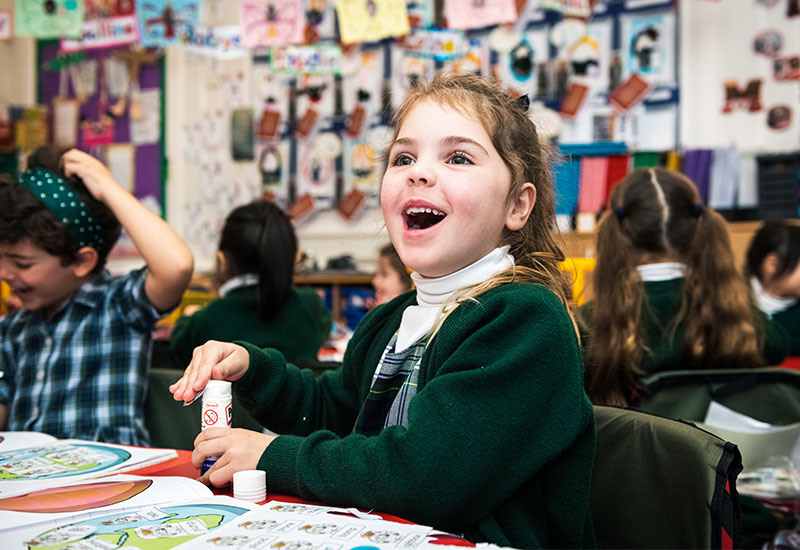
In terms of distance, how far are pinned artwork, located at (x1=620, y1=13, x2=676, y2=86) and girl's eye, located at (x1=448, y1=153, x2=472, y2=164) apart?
4.09m

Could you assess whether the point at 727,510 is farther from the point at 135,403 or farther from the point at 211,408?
the point at 135,403

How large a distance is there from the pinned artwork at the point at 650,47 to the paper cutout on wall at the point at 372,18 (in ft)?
6.09

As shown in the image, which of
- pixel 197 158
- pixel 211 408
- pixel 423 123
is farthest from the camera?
pixel 197 158

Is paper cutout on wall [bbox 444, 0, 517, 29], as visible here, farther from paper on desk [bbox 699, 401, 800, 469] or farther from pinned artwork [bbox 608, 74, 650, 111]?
paper on desk [bbox 699, 401, 800, 469]

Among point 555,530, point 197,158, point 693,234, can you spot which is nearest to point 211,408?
point 555,530

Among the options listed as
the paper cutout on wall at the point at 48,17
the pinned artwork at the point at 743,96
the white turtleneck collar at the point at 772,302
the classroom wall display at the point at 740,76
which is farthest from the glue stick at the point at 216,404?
the pinned artwork at the point at 743,96

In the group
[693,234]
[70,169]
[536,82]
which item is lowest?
[693,234]

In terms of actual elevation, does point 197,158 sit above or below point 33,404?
above

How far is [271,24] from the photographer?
3.88 metres

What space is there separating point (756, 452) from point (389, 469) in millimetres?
1140

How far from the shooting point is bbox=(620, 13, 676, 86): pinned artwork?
456 cm

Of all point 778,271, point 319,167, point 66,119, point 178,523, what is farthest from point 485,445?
point 66,119

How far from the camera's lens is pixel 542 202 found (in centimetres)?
115

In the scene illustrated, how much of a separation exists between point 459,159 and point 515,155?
0.11m
